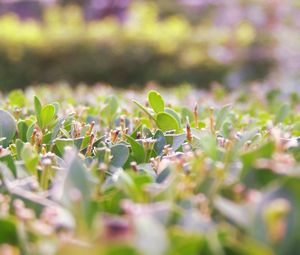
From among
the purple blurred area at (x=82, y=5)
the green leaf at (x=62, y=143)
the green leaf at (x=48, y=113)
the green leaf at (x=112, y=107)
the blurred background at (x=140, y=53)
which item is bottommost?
the blurred background at (x=140, y=53)

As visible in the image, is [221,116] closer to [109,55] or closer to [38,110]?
[38,110]

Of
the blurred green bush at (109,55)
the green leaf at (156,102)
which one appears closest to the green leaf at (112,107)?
the green leaf at (156,102)

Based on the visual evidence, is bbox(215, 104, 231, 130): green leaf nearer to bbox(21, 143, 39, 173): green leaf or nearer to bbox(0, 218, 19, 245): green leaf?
bbox(21, 143, 39, 173): green leaf

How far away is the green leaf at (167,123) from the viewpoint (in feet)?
7.18

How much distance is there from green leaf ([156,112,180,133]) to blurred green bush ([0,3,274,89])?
8276 millimetres

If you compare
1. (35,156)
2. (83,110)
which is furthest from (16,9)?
(35,156)

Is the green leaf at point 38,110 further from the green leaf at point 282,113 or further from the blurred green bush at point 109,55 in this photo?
the blurred green bush at point 109,55

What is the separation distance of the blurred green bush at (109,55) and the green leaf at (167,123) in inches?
326

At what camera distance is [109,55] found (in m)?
10.9

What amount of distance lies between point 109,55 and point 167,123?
8.77 meters

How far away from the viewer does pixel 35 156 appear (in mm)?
1610

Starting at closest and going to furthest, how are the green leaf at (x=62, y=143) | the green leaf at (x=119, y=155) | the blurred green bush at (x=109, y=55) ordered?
1. the green leaf at (x=119, y=155)
2. the green leaf at (x=62, y=143)
3. the blurred green bush at (x=109, y=55)

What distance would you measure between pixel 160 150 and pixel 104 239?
101cm

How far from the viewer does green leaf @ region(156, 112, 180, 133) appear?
2189mm
